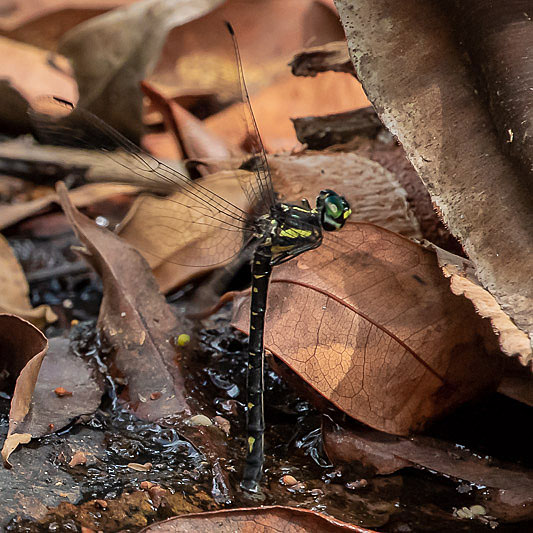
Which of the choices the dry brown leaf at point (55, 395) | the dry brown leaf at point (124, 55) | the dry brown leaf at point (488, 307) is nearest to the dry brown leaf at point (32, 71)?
the dry brown leaf at point (124, 55)

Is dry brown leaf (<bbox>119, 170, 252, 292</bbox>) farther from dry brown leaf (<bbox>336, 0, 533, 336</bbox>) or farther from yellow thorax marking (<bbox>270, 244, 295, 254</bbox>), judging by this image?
dry brown leaf (<bbox>336, 0, 533, 336</bbox>)

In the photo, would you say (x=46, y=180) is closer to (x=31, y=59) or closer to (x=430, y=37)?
(x=31, y=59)

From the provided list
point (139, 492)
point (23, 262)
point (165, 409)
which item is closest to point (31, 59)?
point (23, 262)

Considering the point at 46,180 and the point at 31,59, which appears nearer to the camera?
the point at 46,180

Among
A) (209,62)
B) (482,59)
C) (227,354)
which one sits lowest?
(227,354)

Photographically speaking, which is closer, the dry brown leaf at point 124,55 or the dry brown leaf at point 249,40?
the dry brown leaf at point 124,55

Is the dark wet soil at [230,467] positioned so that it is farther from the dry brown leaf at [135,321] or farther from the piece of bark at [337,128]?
the piece of bark at [337,128]
